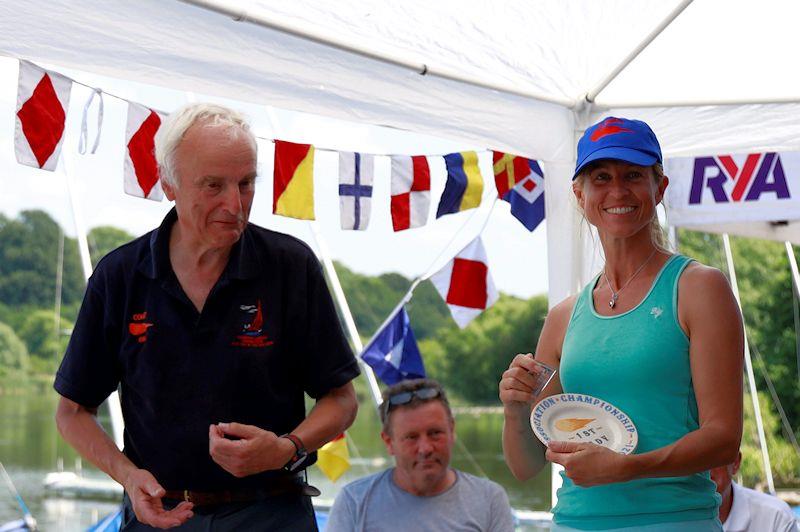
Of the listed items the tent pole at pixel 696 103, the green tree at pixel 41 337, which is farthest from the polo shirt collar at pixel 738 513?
the green tree at pixel 41 337

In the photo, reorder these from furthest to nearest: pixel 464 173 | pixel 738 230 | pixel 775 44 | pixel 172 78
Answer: pixel 738 230, pixel 464 173, pixel 775 44, pixel 172 78

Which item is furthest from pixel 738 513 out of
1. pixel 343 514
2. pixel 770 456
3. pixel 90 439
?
pixel 770 456

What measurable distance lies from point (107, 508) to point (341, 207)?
2375cm

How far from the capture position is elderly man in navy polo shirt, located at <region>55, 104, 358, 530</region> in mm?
1922

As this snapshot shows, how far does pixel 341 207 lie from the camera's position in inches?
172

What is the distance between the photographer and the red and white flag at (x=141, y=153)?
3.56 meters

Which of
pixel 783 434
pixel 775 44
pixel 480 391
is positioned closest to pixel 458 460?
pixel 480 391

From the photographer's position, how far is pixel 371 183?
4355 millimetres

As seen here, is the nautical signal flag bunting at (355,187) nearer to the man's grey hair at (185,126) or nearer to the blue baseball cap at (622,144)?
the man's grey hair at (185,126)

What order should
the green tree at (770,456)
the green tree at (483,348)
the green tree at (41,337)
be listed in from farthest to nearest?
the green tree at (483,348), the green tree at (41,337), the green tree at (770,456)

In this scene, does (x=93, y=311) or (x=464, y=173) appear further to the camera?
(x=464, y=173)

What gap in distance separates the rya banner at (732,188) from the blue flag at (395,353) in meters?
1.43

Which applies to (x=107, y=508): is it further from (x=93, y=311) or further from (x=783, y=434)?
(x=93, y=311)

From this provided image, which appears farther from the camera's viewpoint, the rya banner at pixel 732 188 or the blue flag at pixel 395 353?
the blue flag at pixel 395 353
